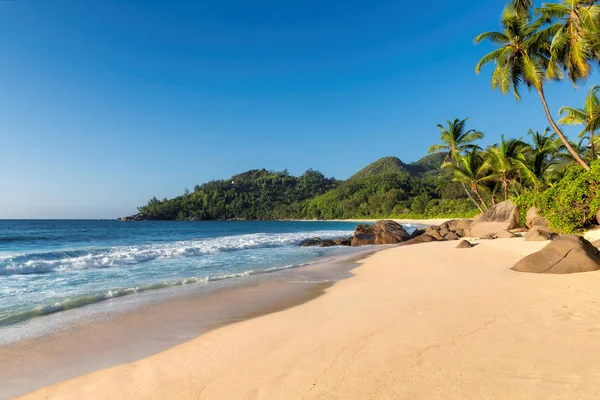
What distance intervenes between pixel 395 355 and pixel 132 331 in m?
4.30

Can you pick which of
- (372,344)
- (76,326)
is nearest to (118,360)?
(76,326)

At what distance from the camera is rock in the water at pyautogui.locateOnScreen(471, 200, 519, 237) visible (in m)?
20.7

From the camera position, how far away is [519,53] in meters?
18.0

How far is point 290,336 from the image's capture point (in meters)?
4.76

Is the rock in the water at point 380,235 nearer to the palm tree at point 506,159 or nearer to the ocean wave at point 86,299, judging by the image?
the palm tree at point 506,159

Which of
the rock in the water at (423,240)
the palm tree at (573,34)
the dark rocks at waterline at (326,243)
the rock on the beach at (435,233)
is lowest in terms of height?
the dark rocks at waterline at (326,243)

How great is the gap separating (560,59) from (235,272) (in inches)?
753

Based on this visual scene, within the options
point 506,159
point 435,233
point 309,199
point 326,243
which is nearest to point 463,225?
point 435,233

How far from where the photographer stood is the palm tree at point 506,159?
2636 centimetres

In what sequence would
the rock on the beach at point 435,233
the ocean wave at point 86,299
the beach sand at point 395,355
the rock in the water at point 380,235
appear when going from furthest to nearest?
the rock in the water at point 380,235
the rock on the beach at point 435,233
the ocean wave at point 86,299
the beach sand at point 395,355

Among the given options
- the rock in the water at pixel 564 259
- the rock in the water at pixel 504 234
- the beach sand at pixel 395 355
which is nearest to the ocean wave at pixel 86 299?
the beach sand at pixel 395 355

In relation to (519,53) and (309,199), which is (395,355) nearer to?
(519,53)

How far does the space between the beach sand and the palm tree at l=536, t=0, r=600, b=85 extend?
40.5 feet

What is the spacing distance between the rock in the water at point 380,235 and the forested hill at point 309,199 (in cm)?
4677
